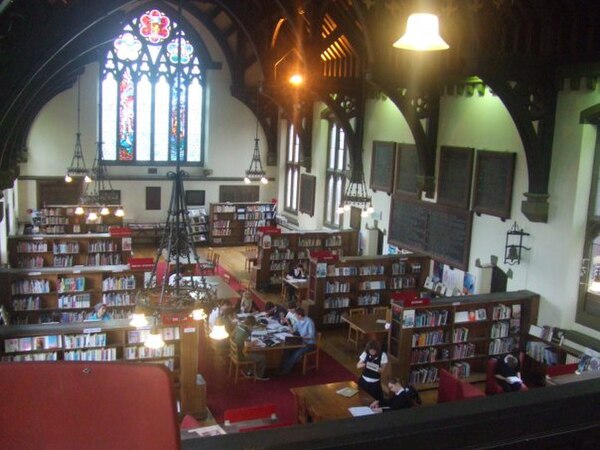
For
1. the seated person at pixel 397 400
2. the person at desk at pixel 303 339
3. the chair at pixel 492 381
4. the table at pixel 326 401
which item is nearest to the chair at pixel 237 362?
the person at desk at pixel 303 339

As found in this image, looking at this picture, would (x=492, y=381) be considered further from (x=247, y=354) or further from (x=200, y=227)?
(x=200, y=227)

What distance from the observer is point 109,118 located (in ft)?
65.2

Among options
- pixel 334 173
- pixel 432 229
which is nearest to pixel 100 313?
pixel 432 229

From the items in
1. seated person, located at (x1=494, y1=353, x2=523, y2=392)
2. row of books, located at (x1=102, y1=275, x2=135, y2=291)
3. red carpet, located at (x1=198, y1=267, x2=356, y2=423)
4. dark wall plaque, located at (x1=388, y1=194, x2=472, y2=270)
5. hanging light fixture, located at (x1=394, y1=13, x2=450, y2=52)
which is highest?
hanging light fixture, located at (x1=394, y1=13, x2=450, y2=52)

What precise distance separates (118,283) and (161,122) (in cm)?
1030

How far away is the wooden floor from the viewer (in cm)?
1027

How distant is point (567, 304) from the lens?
32.2 ft

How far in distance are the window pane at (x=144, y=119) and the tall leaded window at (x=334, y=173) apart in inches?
252

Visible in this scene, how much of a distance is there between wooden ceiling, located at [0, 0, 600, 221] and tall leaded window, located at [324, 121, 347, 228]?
1244mm

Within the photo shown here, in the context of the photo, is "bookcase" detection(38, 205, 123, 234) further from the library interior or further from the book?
the book

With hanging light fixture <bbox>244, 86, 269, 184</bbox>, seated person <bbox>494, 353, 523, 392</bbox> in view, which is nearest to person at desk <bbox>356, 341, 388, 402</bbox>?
seated person <bbox>494, 353, 523, 392</bbox>

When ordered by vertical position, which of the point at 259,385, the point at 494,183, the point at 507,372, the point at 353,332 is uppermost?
the point at 494,183

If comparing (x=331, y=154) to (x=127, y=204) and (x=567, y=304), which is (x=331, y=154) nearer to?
(x=127, y=204)

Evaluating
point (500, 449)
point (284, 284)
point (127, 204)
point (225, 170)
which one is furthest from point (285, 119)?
point (500, 449)
